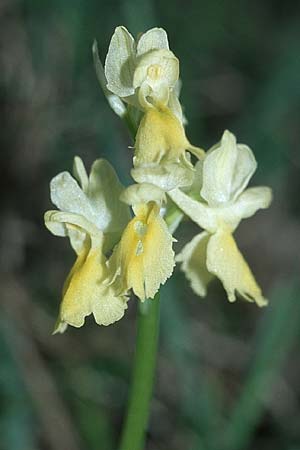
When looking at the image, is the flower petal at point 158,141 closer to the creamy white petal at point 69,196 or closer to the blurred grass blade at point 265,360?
the creamy white petal at point 69,196

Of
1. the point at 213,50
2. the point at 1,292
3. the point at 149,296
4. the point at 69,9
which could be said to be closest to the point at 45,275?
the point at 1,292

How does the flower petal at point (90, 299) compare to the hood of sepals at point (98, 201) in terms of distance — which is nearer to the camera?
the flower petal at point (90, 299)

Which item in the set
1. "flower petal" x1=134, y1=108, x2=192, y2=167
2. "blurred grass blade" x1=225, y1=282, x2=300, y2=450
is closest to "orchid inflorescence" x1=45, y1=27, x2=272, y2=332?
"flower petal" x1=134, y1=108, x2=192, y2=167

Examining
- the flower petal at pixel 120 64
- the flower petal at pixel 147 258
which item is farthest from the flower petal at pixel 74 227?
the flower petal at pixel 120 64

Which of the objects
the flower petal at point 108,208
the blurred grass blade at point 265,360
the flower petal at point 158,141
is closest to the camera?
the flower petal at point 158,141

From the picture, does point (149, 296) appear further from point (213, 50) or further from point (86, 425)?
point (213, 50)

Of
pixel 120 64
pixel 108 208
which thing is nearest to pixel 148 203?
pixel 108 208
